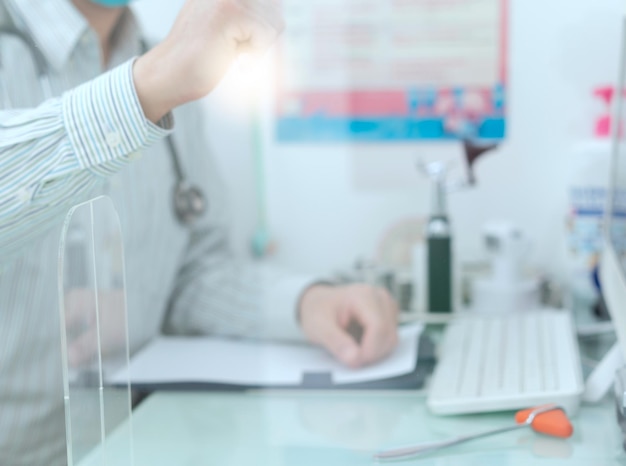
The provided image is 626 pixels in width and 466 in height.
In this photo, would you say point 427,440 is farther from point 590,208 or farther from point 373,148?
point 373,148

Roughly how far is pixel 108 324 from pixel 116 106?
184 millimetres

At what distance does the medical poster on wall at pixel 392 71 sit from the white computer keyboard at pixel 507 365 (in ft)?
1.44

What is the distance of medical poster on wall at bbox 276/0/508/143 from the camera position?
4.70 feet

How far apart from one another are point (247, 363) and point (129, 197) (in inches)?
10.0

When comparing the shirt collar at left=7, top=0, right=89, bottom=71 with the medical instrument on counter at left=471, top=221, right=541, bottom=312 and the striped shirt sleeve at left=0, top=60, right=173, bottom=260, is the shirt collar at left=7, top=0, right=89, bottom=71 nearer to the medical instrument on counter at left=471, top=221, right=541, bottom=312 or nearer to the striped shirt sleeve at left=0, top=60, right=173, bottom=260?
the striped shirt sleeve at left=0, top=60, right=173, bottom=260

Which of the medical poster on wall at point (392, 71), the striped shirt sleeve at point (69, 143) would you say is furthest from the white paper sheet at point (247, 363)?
the medical poster on wall at point (392, 71)

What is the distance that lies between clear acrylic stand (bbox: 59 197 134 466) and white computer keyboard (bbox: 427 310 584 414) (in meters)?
0.33

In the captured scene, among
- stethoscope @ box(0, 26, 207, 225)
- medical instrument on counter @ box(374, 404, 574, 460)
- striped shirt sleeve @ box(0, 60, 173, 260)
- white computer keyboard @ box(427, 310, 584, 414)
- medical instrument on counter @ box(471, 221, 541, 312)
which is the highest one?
striped shirt sleeve @ box(0, 60, 173, 260)

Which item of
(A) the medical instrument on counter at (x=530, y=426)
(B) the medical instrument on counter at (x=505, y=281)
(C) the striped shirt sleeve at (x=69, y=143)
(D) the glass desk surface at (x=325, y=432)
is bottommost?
(D) the glass desk surface at (x=325, y=432)

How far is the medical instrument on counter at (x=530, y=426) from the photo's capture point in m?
0.74

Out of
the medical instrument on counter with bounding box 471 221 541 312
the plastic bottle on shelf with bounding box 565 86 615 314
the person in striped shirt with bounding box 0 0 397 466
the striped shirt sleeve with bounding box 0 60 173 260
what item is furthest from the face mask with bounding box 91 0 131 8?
the plastic bottle on shelf with bounding box 565 86 615 314

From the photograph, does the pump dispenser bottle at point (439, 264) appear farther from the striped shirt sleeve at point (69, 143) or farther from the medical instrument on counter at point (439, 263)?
the striped shirt sleeve at point (69, 143)

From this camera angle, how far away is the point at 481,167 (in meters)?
1.45

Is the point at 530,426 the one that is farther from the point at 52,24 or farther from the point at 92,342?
the point at 52,24
